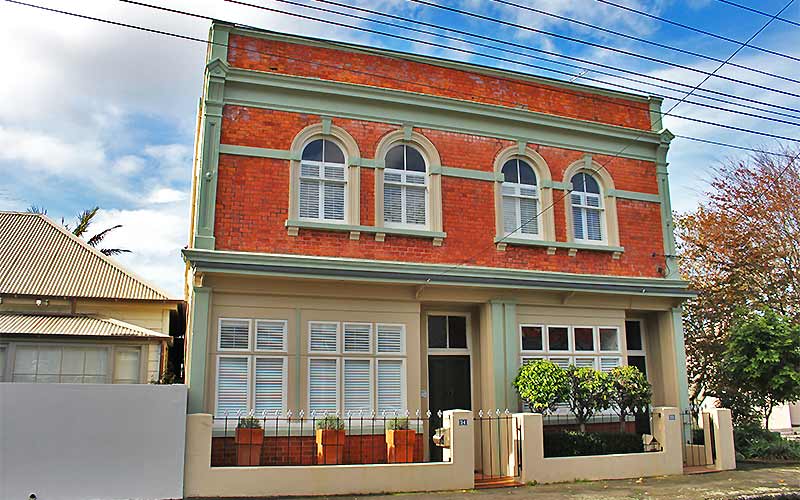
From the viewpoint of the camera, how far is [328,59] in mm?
12875

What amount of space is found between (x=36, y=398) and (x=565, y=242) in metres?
9.54

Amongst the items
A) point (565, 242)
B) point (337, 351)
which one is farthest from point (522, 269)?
point (337, 351)

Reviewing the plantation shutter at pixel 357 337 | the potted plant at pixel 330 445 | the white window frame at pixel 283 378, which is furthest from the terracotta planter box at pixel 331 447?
the plantation shutter at pixel 357 337

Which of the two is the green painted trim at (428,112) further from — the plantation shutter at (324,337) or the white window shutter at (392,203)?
the plantation shutter at (324,337)

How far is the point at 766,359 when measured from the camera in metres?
13.9

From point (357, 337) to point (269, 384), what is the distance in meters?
1.69

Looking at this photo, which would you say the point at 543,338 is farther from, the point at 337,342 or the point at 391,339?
the point at 337,342

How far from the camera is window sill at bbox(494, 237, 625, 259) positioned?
43.5 ft

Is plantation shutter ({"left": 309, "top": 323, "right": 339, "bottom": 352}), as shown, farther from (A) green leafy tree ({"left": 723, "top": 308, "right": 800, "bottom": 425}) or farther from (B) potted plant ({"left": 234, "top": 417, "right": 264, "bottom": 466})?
(A) green leafy tree ({"left": 723, "top": 308, "right": 800, "bottom": 425})

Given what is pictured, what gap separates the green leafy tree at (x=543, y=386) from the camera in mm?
11719

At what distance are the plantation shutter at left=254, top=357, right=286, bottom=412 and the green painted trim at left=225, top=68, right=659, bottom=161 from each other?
4473mm

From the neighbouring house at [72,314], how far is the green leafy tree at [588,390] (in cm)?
729

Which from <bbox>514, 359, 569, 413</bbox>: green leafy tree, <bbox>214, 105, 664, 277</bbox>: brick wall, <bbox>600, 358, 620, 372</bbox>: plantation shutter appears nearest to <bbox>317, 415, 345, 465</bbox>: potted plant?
<bbox>214, 105, 664, 277</bbox>: brick wall

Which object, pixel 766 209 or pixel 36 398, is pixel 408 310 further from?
pixel 766 209
